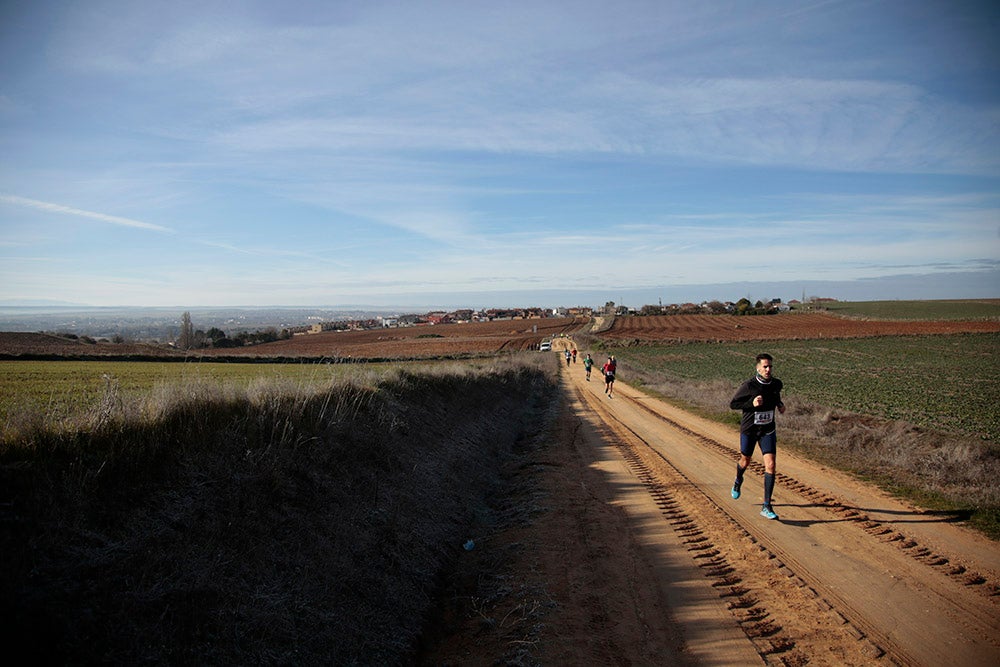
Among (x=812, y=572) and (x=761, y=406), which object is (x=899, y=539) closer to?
(x=812, y=572)

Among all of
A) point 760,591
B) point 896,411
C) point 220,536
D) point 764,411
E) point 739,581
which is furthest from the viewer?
point 896,411

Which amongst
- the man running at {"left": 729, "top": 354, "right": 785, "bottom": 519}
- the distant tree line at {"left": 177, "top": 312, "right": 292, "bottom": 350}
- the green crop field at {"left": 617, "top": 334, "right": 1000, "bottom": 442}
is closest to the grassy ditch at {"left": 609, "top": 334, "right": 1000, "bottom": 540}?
the green crop field at {"left": 617, "top": 334, "right": 1000, "bottom": 442}

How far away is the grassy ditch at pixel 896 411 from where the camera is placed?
27.2ft

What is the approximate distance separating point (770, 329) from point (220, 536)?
3413 inches

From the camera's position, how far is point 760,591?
5191 millimetres

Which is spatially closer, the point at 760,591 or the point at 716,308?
the point at 760,591

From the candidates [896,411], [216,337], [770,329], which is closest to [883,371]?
[896,411]

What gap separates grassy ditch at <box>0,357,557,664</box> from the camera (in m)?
3.40

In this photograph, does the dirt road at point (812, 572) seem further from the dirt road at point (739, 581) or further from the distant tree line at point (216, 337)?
the distant tree line at point (216, 337)

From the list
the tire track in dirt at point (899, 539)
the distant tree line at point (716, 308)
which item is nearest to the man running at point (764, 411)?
the tire track in dirt at point (899, 539)

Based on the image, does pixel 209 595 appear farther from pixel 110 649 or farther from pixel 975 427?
pixel 975 427

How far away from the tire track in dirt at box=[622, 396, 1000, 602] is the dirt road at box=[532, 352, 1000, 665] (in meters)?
0.02

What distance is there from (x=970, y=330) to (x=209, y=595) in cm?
7891

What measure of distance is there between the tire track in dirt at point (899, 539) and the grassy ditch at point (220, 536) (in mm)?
5056
